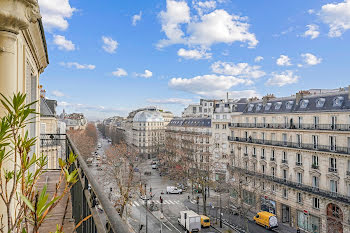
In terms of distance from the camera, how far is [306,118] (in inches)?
1080

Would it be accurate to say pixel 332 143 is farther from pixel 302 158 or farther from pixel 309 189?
pixel 309 189

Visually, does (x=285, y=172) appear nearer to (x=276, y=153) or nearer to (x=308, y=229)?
(x=276, y=153)

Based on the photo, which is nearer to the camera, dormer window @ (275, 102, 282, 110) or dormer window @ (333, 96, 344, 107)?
dormer window @ (333, 96, 344, 107)

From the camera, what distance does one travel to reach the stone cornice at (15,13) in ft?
10.1

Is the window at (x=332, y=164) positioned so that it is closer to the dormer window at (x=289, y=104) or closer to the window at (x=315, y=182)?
the window at (x=315, y=182)

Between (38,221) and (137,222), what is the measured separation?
2963 cm

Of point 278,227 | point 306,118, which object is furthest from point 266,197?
point 306,118

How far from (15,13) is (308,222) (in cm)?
3069

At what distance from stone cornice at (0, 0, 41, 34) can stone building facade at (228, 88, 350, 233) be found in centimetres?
2506

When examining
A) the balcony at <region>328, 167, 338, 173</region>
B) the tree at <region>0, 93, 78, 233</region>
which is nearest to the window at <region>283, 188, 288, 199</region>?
the balcony at <region>328, 167, 338, 173</region>

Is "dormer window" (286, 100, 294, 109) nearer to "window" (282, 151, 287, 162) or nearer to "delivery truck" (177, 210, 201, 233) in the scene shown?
"window" (282, 151, 287, 162)

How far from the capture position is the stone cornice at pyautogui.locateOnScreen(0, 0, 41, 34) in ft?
10.1

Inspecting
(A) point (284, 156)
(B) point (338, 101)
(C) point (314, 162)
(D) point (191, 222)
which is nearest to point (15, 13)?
(D) point (191, 222)

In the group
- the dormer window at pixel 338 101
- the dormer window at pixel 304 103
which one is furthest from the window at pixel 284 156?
the dormer window at pixel 338 101
